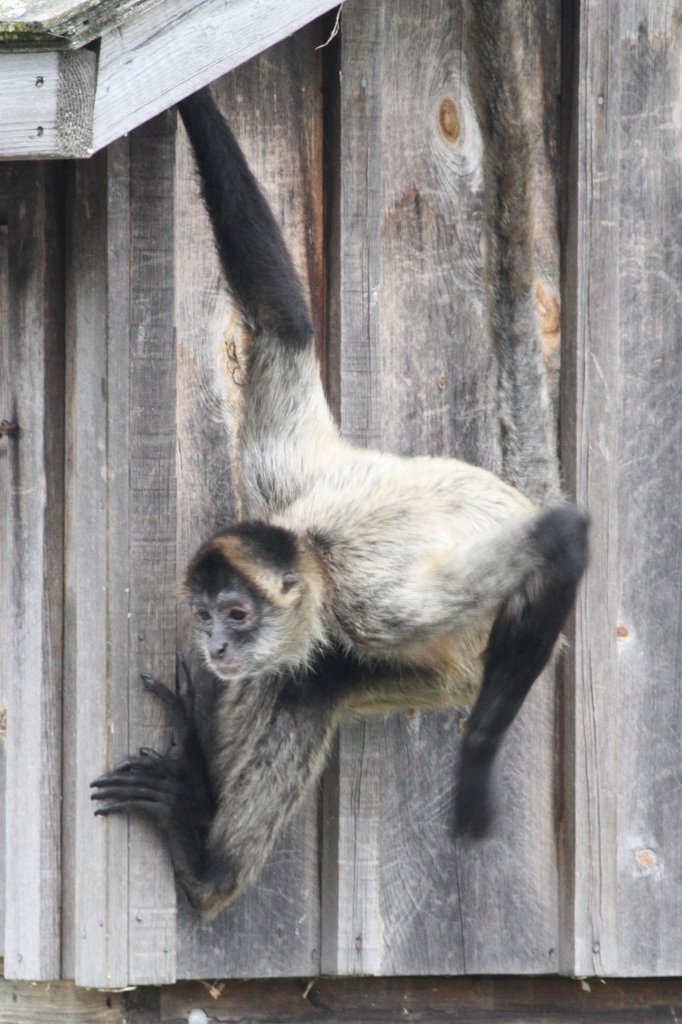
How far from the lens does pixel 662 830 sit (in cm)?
452

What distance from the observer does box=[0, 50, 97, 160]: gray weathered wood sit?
3.40 m

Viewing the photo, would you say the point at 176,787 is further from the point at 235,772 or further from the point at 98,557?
the point at 98,557

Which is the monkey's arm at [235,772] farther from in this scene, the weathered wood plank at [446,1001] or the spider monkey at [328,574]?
Answer: the weathered wood plank at [446,1001]

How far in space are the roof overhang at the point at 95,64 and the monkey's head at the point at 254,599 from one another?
1.13 m

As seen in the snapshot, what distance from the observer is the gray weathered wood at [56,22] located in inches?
131

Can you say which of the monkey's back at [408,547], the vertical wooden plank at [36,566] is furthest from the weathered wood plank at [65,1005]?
the monkey's back at [408,547]

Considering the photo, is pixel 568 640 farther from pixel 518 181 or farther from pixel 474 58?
pixel 474 58

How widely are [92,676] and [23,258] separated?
111 centimetres

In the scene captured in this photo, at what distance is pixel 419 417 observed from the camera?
456cm

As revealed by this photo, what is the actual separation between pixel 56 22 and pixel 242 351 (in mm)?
1354

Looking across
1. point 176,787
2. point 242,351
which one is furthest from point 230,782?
point 242,351

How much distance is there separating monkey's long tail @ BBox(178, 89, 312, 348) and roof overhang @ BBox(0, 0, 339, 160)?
0.48 m

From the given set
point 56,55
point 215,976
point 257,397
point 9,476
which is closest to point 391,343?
point 257,397

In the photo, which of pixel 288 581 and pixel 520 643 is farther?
pixel 288 581
